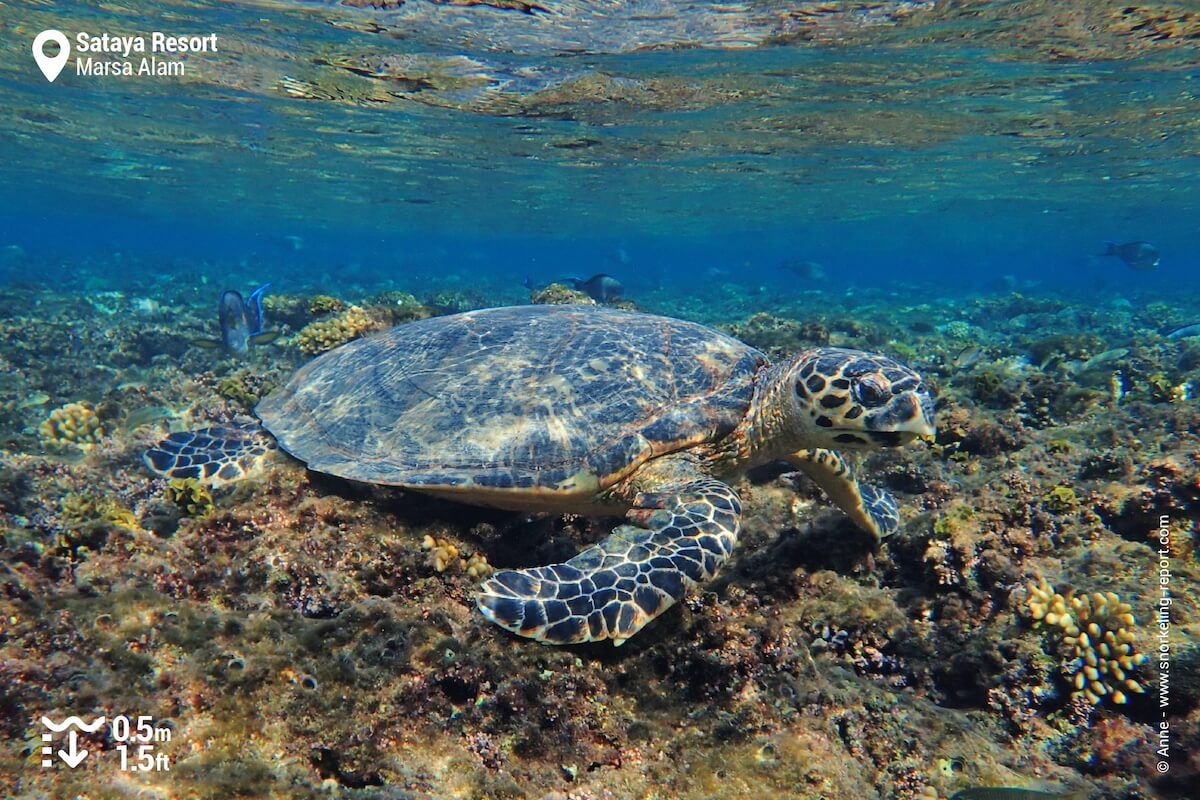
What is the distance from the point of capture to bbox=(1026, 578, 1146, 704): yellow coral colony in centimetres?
325

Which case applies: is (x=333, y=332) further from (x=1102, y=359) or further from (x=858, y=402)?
(x=1102, y=359)

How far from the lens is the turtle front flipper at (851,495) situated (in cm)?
434

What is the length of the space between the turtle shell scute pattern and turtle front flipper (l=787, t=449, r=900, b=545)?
2.40 feet

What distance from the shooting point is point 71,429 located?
25.3 ft

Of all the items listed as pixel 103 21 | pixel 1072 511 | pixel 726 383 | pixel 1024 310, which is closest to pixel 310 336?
pixel 726 383

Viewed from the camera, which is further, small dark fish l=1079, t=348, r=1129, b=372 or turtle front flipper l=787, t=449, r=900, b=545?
small dark fish l=1079, t=348, r=1129, b=372

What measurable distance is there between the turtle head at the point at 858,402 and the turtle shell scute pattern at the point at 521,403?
22.6 inches

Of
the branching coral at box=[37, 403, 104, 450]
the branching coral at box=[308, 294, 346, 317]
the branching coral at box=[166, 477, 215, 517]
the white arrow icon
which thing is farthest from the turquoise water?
the white arrow icon

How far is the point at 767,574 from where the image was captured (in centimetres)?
409

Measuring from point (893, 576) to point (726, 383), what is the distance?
1.97m

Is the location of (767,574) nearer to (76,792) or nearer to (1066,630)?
(1066,630)

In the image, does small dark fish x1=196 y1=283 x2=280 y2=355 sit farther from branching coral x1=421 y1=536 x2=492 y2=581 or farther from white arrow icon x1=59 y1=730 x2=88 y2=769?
white arrow icon x1=59 y1=730 x2=88 y2=769

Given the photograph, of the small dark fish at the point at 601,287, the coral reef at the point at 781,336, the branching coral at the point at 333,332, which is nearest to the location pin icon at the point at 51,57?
the branching coral at the point at 333,332

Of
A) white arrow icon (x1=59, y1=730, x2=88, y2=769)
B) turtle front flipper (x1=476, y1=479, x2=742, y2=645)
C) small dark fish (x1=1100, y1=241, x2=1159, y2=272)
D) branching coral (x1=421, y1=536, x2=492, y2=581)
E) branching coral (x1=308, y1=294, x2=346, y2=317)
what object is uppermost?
small dark fish (x1=1100, y1=241, x2=1159, y2=272)
